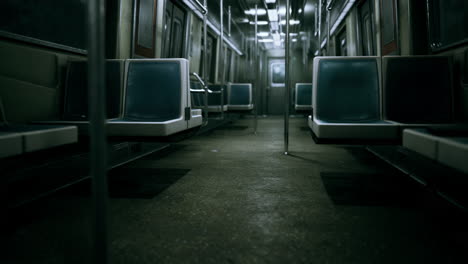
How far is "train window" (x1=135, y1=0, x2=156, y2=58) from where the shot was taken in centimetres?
399

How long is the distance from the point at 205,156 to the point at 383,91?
1.92 metres

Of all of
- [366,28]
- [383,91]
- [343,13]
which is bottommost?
[383,91]

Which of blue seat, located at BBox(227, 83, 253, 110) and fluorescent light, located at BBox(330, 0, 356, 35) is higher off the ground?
fluorescent light, located at BBox(330, 0, 356, 35)

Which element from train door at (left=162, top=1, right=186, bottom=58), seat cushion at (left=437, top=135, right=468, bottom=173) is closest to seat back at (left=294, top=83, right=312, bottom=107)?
train door at (left=162, top=1, right=186, bottom=58)

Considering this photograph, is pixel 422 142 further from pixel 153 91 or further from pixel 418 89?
pixel 153 91

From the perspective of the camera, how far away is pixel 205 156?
12.5 feet

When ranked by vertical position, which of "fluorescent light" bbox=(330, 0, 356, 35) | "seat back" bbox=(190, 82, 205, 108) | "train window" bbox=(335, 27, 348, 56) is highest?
"fluorescent light" bbox=(330, 0, 356, 35)

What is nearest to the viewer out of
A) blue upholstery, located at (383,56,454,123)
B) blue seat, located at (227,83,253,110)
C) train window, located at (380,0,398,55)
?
blue upholstery, located at (383,56,454,123)

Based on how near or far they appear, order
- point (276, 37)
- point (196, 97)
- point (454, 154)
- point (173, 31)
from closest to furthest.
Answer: point (454, 154) < point (173, 31) < point (196, 97) < point (276, 37)

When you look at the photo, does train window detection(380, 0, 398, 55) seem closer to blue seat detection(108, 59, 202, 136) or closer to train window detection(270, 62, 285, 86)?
blue seat detection(108, 59, 202, 136)

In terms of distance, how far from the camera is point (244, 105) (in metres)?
8.27

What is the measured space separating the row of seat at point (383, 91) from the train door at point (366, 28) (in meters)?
2.31

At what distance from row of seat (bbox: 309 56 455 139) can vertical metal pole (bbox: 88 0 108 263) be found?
2.04 m

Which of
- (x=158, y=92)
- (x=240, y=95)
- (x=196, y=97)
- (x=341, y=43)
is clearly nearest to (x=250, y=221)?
(x=158, y=92)
